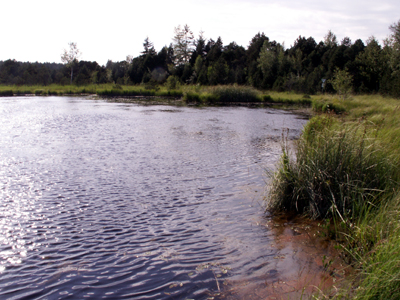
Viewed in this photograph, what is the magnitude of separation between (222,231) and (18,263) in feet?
10.8

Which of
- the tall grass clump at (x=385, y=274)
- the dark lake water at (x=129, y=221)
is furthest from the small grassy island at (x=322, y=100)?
the dark lake water at (x=129, y=221)

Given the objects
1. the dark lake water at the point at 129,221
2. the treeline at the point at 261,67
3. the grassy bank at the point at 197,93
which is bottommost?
the dark lake water at the point at 129,221

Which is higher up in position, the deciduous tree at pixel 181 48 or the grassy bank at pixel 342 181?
the deciduous tree at pixel 181 48

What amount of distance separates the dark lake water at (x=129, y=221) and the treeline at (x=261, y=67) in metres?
30.3

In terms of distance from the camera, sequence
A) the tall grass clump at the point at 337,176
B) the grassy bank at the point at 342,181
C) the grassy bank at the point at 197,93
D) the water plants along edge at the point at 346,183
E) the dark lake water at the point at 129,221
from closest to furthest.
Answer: the dark lake water at the point at 129,221 → the water plants along edge at the point at 346,183 → the grassy bank at the point at 342,181 → the tall grass clump at the point at 337,176 → the grassy bank at the point at 197,93

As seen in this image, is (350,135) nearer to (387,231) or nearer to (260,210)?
(260,210)

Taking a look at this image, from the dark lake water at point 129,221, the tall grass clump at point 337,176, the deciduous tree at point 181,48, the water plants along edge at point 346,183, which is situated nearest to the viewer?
the dark lake water at point 129,221

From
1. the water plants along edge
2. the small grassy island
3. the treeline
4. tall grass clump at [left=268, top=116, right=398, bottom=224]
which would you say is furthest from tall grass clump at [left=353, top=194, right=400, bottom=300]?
the treeline

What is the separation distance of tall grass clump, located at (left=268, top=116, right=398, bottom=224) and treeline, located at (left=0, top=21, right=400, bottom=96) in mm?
30510

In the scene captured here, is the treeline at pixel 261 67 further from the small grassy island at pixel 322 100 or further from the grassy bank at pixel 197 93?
the grassy bank at pixel 197 93

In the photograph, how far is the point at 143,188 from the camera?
26.2 feet

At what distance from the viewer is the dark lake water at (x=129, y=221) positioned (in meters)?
4.21

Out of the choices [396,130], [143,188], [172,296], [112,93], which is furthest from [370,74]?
[172,296]

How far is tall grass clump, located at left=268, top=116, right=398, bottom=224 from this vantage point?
5621 mm
